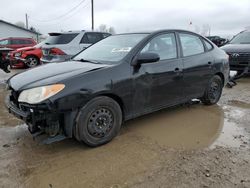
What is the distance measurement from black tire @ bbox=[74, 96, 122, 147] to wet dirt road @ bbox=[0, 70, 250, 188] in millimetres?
145

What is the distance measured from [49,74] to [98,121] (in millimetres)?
923

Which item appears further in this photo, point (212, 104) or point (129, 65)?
point (212, 104)

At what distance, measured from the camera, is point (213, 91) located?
5.71 meters

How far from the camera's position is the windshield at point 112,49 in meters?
4.21

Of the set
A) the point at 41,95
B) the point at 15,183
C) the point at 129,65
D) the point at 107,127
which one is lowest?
the point at 15,183

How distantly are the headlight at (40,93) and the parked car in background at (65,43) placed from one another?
20.1 feet

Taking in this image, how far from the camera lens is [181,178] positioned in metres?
2.95

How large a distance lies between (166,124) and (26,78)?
2364 millimetres

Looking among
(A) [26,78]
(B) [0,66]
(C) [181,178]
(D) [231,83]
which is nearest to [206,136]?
(C) [181,178]

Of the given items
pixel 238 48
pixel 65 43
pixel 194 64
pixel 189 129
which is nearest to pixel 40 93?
pixel 189 129

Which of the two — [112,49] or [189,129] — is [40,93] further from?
[189,129]

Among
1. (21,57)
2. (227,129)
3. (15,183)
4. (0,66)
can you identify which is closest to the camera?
(15,183)

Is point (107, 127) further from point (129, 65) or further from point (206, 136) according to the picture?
point (206, 136)

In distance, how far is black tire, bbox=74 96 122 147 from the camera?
11.4 feet
